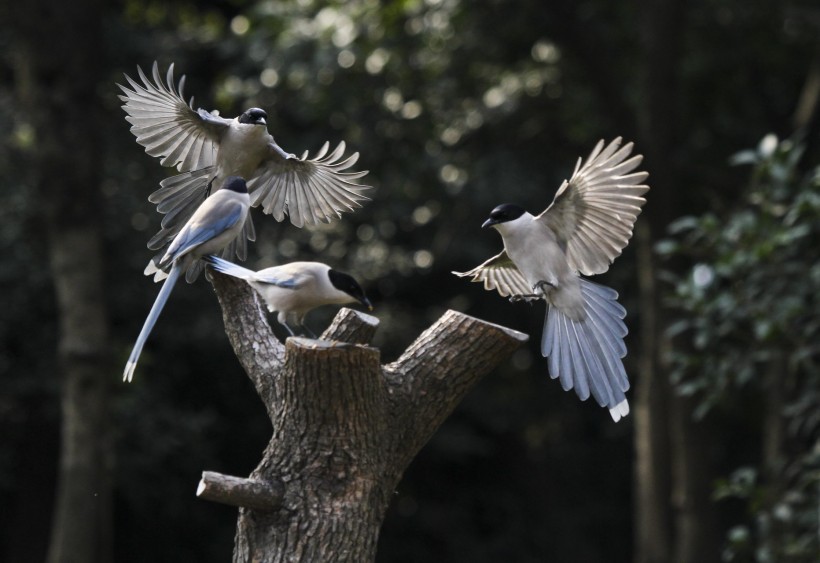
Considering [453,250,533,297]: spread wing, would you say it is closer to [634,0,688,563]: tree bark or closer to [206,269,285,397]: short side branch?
[206,269,285,397]: short side branch

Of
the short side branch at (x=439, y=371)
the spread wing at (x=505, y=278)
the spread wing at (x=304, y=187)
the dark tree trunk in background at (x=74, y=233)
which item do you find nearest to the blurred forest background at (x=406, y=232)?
the dark tree trunk in background at (x=74, y=233)

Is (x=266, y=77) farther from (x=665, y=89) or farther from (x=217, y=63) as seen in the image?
(x=665, y=89)

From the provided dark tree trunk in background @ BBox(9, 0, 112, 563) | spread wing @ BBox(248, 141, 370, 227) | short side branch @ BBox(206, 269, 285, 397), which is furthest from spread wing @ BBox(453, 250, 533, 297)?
dark tree trunk in background @ BBox(9, 0, 112, 563)

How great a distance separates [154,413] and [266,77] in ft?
8.69

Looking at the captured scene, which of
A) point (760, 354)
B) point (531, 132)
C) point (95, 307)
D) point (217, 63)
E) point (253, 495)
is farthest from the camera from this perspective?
point (217, 63)

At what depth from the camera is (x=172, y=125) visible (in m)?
4.42

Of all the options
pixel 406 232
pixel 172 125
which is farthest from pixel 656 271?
pixel 172 125

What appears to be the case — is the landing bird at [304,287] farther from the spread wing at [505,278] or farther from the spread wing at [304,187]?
the spread wing at [505,278]

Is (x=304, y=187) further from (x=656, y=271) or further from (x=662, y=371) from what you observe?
(x=662, y=371)

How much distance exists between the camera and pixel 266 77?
30.2 ft

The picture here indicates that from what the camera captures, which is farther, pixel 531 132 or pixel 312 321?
pixel 531 132

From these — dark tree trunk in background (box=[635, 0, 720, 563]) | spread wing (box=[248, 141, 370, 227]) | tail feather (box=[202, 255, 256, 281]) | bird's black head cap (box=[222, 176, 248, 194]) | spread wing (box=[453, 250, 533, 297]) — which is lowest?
tail feather (box=[202, 255, 256, 281])

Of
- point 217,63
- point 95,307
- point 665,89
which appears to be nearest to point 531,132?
point 665,89

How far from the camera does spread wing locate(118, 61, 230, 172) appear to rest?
14.1 feet
